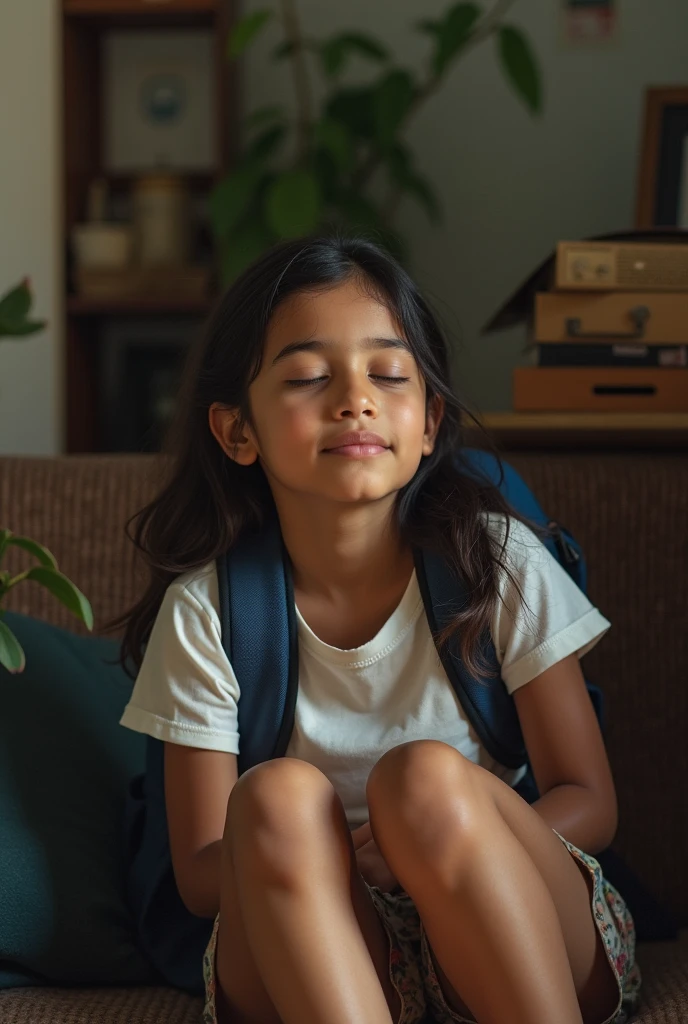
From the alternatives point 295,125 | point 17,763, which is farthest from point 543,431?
point 295,125

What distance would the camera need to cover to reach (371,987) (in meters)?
0.88

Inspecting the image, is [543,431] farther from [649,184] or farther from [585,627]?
[649,184]

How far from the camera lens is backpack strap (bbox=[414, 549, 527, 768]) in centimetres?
115

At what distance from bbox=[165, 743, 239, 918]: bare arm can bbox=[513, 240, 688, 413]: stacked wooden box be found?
63 cm

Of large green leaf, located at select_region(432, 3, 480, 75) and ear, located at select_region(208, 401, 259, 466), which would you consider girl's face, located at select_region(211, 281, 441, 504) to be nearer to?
ear, located at select_region(208, 401, 259, 466)

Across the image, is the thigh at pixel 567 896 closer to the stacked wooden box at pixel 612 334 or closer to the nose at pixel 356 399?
the nose at pixel 356 399

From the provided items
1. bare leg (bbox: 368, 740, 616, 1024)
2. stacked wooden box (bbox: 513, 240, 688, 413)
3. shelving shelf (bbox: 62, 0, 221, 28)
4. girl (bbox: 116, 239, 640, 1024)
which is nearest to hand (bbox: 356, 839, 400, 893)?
girl (bbox: 116, 239, 640, 1024)

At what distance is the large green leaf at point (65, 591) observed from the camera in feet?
3.40

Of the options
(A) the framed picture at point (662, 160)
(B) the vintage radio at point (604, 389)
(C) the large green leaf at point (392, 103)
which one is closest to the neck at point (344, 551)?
(B) the vintage radio at point (604, 389)

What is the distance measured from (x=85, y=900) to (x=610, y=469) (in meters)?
0.76

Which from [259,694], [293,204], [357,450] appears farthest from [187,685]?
[293,204]

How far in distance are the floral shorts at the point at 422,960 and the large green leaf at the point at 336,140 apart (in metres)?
1.50

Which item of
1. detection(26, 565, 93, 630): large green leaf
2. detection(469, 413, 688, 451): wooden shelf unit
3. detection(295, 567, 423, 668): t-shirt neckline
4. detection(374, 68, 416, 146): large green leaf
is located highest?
detection(374, 68, 416, 146): large green leaf

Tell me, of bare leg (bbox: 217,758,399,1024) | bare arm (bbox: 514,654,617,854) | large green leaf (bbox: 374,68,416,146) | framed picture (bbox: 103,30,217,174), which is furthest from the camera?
framed picture (bbox: 103,30,217,174)
